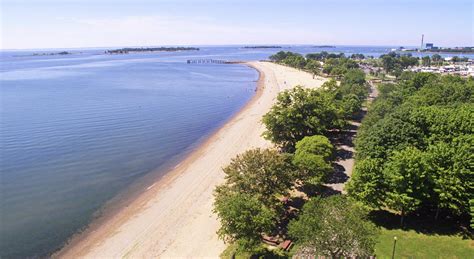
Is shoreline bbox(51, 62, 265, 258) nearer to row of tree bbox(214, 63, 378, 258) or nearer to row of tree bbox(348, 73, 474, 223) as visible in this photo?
row of tree bbox(214, 63, 378, 258)

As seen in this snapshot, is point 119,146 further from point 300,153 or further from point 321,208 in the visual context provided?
point 321,208

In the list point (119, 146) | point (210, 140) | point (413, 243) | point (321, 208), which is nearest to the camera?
A: point (321, 208)

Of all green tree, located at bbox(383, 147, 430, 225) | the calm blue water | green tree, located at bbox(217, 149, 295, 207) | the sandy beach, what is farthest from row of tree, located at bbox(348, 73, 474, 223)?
the calm blue water

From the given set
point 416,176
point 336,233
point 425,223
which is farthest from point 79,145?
point 425,223

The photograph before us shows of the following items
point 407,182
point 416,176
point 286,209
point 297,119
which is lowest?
point 286,209

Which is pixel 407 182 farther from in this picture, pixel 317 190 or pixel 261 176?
pixel 261 176

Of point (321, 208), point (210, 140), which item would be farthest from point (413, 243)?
point (210, 140)
